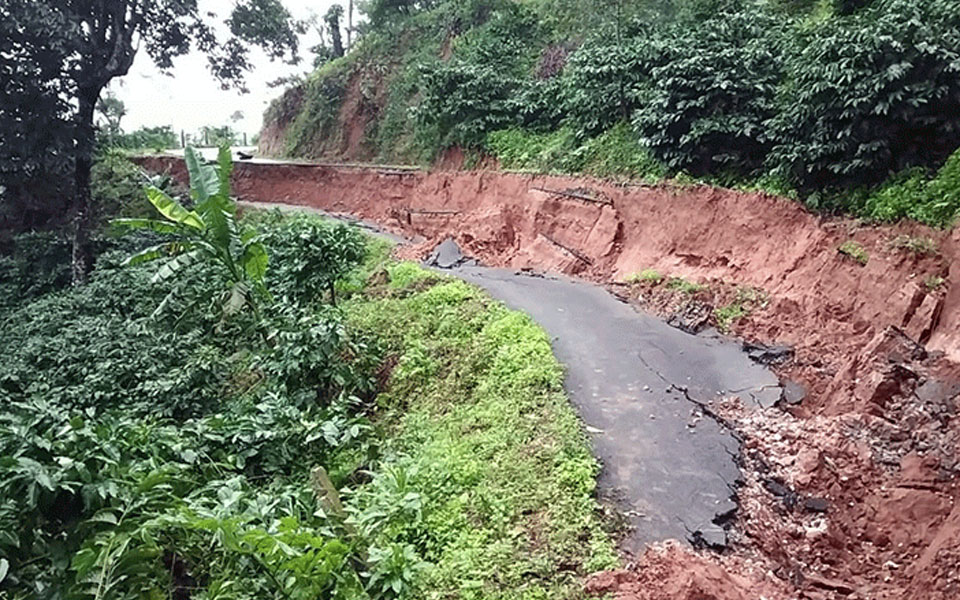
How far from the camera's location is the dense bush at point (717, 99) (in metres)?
12.0

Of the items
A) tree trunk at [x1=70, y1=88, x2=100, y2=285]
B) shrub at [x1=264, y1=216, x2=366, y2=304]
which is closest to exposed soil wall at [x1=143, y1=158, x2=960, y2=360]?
shrub at [x1=264, y1=216, x2=366, y2=304]

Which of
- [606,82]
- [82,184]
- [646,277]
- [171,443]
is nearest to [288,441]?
[171,443]

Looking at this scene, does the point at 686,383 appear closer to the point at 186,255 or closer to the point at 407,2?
the point at 186,255

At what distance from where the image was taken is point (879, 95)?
910cm

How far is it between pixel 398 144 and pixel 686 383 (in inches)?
772

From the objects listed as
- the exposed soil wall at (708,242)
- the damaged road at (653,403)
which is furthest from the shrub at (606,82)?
the damaged road at (653,403)

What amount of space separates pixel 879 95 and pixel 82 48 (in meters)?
16.2

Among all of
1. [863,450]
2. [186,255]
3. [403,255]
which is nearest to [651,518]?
[863,450]

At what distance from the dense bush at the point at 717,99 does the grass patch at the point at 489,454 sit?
5147 mm

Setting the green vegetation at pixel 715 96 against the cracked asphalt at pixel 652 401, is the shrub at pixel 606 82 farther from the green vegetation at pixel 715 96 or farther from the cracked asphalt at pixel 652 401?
the cracked asphalt at pixel 652 401

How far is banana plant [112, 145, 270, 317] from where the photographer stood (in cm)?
955

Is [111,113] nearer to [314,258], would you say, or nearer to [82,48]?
[82,48]

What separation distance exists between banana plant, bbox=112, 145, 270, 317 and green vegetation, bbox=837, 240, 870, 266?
27.6ft

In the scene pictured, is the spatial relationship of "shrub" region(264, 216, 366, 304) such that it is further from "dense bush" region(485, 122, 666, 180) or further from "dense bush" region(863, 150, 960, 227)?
"dense bush" region(863, 150, 960, 227)
